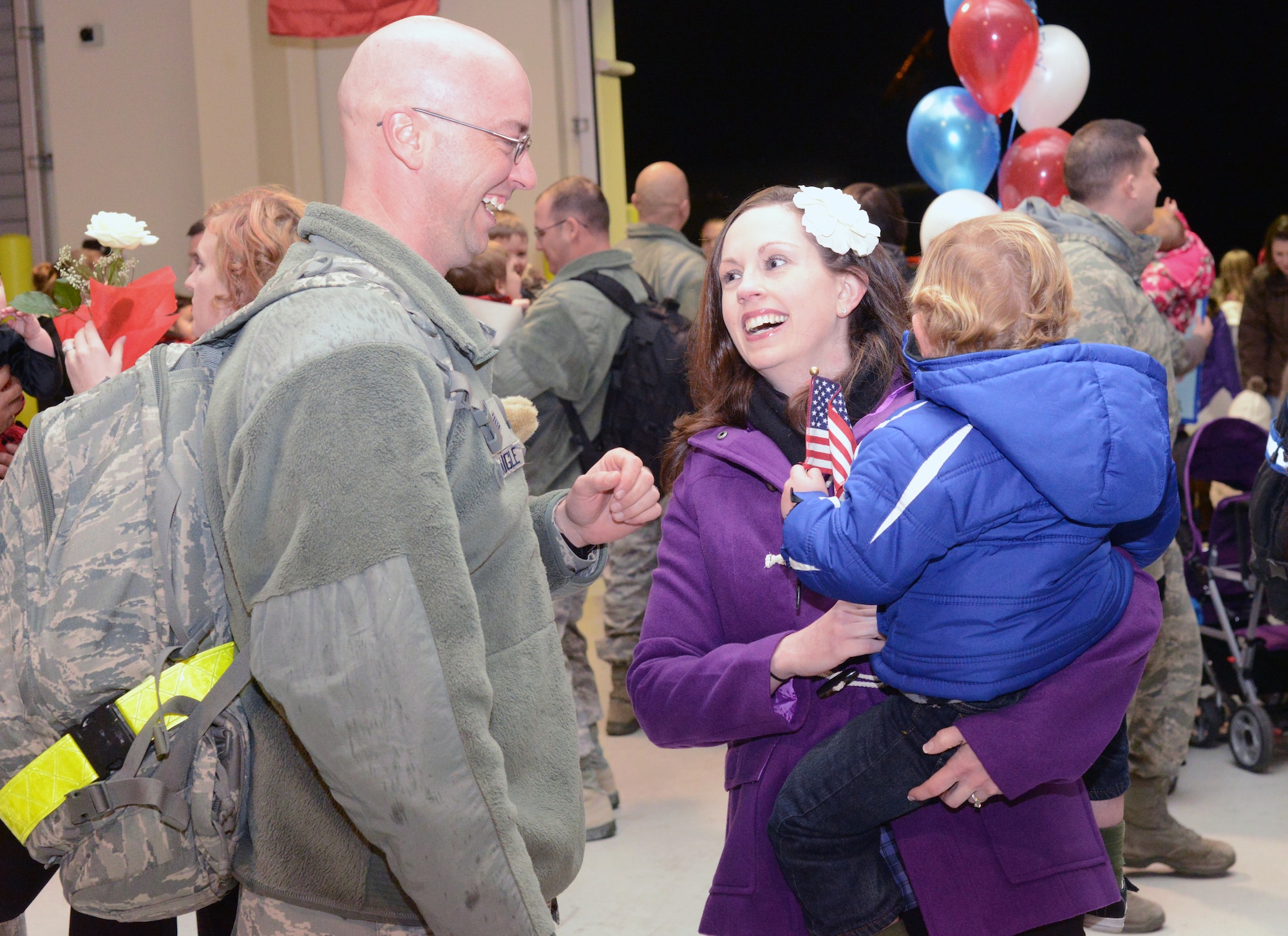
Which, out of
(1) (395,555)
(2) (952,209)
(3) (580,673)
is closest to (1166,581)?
(2) (952,209)

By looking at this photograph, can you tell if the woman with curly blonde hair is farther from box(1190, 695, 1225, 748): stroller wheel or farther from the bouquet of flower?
box(1190, 695, 1225, 748): stroller wheel

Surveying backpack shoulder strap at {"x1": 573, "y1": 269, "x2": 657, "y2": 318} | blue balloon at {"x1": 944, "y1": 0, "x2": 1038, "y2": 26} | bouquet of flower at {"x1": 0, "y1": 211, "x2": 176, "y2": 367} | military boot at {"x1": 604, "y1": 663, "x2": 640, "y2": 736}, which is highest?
blue balloon at {"x1": 944, "y1": 0, "x2": 1038, "y2": 26}

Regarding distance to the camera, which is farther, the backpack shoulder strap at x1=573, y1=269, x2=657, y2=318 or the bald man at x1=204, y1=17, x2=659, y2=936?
the backpack shoulder strap at x1=573, y1=269, x2=657, y2=318

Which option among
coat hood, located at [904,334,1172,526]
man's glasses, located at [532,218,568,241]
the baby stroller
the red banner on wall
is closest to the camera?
coat hood, located at [904,334,1172,526]

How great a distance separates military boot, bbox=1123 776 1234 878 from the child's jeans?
207cm

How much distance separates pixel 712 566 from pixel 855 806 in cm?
40

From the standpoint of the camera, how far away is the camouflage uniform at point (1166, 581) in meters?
3.30

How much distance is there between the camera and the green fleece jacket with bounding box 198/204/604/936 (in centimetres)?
112

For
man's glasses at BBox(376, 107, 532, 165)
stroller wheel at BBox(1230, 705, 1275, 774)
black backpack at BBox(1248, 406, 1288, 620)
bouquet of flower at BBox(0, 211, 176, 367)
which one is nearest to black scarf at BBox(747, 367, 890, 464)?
man's glasses at BBox(376, 107, 532, 165)

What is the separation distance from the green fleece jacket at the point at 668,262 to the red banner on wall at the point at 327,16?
110 inches

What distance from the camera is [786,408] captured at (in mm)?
1836

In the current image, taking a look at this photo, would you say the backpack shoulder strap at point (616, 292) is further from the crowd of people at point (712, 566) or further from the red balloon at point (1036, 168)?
the crowd of people at point (712, 566)

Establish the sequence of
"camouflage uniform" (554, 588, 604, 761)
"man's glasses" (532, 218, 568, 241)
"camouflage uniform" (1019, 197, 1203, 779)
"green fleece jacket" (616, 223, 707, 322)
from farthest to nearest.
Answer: "green fleece jacket" (616, 223, 707, 322), "man's glasses" (532, 218, 568, 241), "camouflage uniform" (554, 588, 604, 761), "camouflage uniform" (1019, 197, 1203, 779)

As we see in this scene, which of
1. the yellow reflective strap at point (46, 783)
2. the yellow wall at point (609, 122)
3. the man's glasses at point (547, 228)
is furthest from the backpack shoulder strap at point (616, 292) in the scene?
the yellow wall at point (609, 122)
